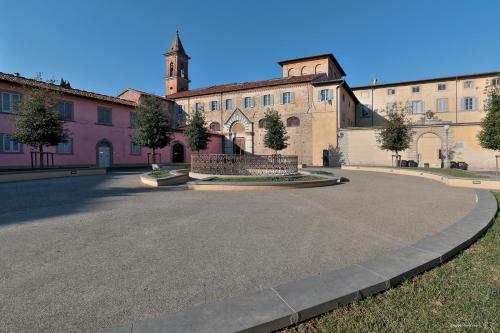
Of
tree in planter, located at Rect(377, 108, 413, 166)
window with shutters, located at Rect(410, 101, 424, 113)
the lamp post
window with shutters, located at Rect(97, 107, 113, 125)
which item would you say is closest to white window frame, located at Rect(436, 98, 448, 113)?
window with shutters, located at Rect(410, 101, 424, 113)

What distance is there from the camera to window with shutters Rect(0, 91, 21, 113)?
20.4 meters

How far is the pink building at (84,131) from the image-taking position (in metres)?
20.7

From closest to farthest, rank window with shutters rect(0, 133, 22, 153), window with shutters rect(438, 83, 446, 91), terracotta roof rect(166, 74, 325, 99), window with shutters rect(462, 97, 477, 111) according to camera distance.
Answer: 1. window with shutters rect(0, 133, 22, 153)
2. terracotta roof rect(166, 74, 325, 99)
3. window with shutters rect(462, 97, 477, 111)
4. window with shutters rect(438, 83, 446, 91)

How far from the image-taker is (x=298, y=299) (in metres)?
2.50

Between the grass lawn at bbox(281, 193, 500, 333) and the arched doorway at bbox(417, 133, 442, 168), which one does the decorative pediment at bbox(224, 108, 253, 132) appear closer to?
the arched doorway at bbox(417, 133, 442, 168)

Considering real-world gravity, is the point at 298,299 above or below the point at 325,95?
below

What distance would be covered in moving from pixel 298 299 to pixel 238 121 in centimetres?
3639

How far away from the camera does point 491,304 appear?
2512mm

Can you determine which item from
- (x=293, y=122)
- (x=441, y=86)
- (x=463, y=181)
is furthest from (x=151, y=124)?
(x=441, y=86)

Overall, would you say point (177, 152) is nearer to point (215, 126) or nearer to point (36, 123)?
point (215, 126)

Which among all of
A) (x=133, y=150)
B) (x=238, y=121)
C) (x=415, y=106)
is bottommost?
(x=133, y=150)

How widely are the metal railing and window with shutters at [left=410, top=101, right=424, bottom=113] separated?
34.4 metres

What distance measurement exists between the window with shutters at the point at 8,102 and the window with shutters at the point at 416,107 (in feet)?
153

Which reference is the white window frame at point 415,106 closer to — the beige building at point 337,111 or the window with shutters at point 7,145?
the beige building at point 337,111
